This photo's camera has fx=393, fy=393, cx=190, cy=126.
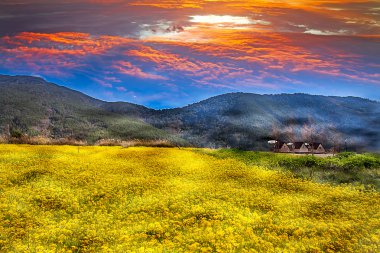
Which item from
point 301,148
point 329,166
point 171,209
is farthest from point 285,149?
point 171,209

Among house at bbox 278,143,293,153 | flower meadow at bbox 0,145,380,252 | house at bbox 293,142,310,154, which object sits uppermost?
flower meadow at bbox 0,145,380,252

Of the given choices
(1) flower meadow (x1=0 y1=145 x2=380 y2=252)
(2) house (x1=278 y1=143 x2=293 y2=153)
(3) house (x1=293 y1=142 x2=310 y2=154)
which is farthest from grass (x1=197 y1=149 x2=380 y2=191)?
(3) house (x1=293 y1=142 x2=310 y2=154)

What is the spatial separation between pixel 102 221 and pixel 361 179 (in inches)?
837

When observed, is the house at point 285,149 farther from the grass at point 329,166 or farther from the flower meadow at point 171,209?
the flower meadow at point 171,209

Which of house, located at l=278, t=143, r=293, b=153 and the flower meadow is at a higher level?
the flower meadow

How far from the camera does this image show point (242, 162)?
3697cm

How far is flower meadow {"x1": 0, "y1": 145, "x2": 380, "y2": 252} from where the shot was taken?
→ 56.2ft

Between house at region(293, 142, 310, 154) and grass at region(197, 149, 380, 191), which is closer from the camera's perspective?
grass at region(197, 149, 380, 191)

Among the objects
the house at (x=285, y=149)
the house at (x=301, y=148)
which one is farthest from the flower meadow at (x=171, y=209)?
the house at (x=301, y=148)

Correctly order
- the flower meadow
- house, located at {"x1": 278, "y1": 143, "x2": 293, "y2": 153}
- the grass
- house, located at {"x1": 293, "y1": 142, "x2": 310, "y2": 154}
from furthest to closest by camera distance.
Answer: house, located at {"x1": 293, "y1": 142, "x2": 310, "y2": 154}
house, located at {"x1": 278, "y1": 143, "x2": 293, "y2": 153}
the grass
the flower meadow

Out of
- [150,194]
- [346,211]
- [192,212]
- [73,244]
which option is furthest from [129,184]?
[346,211]

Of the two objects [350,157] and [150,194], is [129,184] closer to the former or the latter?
[150,194]

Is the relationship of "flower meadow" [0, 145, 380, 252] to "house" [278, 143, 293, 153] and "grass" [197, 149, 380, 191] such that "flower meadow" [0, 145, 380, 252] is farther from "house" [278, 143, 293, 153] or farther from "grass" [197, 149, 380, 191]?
"house" [278, 143, 293, 153]

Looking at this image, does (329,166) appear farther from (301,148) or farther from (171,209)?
(301,148)
